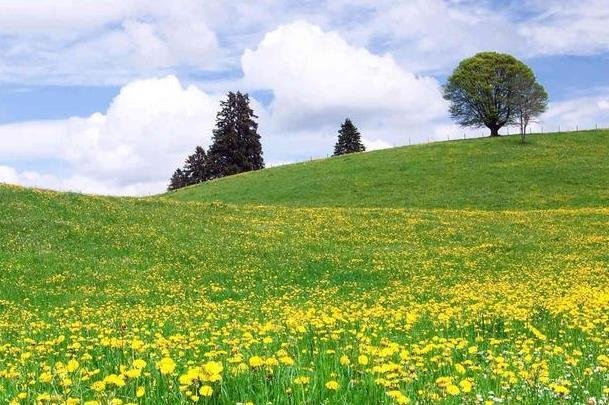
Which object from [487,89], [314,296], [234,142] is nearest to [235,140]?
[234,142]

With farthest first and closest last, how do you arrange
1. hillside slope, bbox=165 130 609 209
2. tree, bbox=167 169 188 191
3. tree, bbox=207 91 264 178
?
tree, bbox=167 169 188 191
tree, bbox=207 91 264 178
hillside slope, bbox=165 130 609 209

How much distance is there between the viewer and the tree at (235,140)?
9319 centimetres

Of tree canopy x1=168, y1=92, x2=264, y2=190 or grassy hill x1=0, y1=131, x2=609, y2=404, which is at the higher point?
tree canopy x1=168, y1=92, x2=264, y2=190

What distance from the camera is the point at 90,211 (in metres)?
33.7

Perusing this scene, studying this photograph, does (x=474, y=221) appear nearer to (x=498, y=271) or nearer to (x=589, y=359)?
(x=498, y=271)

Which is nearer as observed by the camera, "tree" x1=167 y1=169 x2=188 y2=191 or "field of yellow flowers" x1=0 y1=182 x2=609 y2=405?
"field of yellow flowers" x1=0 y1=182 x2=609 y2=405

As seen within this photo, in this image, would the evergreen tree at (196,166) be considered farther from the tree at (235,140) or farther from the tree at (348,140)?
the tree at (348,140)

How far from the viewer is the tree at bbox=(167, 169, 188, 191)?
342ft

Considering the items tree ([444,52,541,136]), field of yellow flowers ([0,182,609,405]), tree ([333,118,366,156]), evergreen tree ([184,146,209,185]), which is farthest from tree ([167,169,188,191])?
field of yellow flowers ([0,182,609,405])

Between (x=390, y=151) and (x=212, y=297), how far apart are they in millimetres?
61662

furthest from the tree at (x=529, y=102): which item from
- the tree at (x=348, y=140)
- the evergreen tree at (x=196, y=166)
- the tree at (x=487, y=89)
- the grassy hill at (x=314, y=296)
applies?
the evergreen tree at (x=196, y=166)

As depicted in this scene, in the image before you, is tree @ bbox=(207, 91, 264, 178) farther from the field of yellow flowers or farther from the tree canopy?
the field of yellow flowers

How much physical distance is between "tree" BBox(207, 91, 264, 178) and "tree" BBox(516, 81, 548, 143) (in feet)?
123

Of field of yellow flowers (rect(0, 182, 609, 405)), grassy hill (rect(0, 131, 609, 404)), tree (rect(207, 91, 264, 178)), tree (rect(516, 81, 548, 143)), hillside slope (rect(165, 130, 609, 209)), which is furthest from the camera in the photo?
tree (rect(207, 91, 264, 178))
